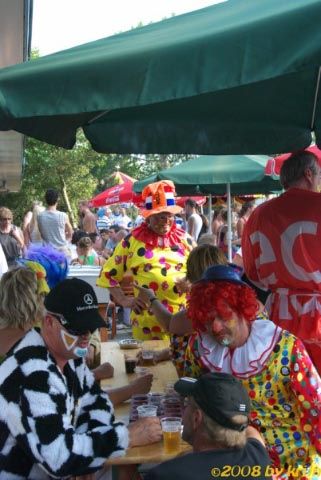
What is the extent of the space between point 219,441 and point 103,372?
5.77 ft

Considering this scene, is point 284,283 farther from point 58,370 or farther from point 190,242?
point 58,370

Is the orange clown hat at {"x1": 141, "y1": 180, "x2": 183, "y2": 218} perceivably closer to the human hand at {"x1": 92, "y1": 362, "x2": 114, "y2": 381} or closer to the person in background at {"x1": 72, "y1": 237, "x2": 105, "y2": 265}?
the human hand at {"x1": 92, "y1": 362, "x2": 114, "y2": 381}

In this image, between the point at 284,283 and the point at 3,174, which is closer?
the point at 284,283

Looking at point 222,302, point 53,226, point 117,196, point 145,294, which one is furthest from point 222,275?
point 117,196

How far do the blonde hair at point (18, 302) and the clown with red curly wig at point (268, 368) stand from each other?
101 cm

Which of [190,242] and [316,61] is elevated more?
[316,61]

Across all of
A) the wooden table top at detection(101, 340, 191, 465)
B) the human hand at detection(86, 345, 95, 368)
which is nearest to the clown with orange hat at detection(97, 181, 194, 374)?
the wooden table top at detection(101, 340, 191, 465)

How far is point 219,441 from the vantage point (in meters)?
2.06

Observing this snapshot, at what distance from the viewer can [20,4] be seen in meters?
4.75

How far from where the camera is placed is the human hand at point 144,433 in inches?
104

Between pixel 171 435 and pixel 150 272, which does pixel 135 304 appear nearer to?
pixel 150 272

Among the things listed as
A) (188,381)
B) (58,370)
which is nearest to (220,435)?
(188,381)

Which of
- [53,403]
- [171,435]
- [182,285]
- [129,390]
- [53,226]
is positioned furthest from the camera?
[53,226]

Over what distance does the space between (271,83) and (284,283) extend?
4.01 ft
